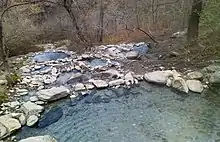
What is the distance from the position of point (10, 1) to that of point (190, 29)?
7.04 m

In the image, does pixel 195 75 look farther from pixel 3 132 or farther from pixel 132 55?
pixel 3 132

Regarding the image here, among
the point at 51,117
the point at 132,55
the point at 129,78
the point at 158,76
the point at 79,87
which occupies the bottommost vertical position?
the point at 51,117

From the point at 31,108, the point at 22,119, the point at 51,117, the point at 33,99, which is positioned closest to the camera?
the point at 22,119

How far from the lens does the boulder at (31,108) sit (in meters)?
6.66

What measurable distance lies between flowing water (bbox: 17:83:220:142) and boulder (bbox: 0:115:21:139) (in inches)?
8.3

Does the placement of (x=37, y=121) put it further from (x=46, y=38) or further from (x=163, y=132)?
(x=46, y=38)

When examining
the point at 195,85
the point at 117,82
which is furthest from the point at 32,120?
the point at 195,85

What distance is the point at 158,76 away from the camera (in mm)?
8008

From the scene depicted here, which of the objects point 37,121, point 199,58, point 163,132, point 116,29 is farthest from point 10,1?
point 163,132

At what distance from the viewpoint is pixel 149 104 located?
6.93 m

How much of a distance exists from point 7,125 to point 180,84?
14.0ft

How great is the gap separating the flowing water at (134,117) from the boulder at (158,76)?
0.87 ft

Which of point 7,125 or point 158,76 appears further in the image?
point 158,76

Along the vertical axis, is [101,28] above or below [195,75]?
above
